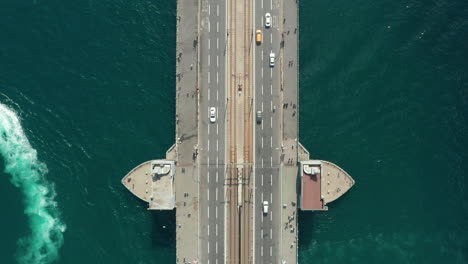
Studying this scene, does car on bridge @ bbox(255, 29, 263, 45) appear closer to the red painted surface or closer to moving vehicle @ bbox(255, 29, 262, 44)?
moving vehicle @ bbox(255, 29, 262, 44)

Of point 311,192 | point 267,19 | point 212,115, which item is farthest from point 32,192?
point 267,19

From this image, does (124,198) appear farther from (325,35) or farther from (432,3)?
(432,3)

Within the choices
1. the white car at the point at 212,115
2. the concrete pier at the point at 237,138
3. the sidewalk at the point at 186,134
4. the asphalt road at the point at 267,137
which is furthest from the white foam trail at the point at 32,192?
the asphalt road at the point at 267,137

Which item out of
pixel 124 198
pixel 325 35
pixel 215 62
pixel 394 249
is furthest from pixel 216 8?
pixel 394 249

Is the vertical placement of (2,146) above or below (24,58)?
below

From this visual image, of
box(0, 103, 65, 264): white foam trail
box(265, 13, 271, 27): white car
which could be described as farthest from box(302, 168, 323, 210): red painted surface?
box(0, 103, 65, 264): white foam trail

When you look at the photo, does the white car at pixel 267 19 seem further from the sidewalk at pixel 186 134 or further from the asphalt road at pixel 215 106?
the sidewalk at pixel 186 134

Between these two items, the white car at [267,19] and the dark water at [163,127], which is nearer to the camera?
the white car at [267,19]
